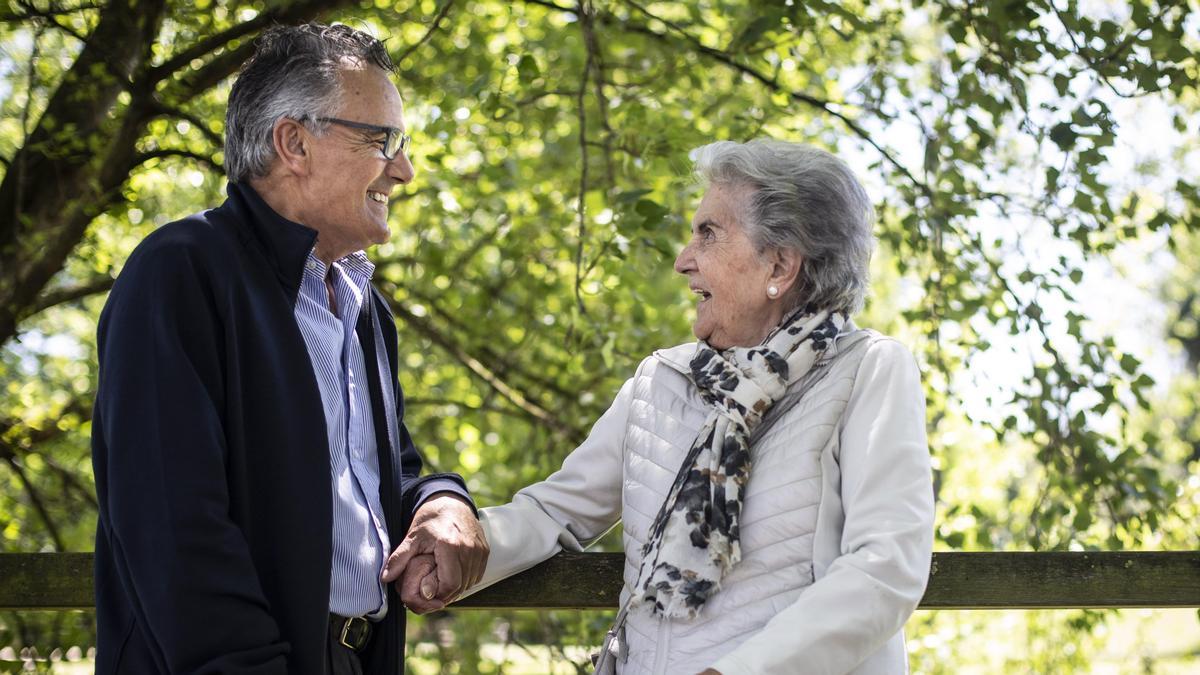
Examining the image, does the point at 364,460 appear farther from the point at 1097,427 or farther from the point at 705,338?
the point at 1097,427

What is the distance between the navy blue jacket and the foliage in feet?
4.58

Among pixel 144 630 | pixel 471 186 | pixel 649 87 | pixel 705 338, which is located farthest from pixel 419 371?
pixel 144 630

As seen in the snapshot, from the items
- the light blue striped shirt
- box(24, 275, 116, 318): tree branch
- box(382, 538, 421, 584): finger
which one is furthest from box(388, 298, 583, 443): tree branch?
box(382, 538, 421, 584): finger

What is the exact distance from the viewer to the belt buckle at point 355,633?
2.09m

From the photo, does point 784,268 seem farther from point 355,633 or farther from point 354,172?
point 355,633

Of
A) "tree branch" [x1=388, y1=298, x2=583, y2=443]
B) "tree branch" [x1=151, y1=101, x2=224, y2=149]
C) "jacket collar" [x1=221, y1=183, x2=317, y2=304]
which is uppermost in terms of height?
"tree branch" [x1=151, y1=101, x2=224, y2=149]

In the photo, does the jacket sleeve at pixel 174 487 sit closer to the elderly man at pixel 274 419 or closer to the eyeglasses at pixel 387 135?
the elderly man at pixel 274 419

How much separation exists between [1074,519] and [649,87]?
250 centimetres

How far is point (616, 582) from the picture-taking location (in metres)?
2.35

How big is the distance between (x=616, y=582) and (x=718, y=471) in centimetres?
37

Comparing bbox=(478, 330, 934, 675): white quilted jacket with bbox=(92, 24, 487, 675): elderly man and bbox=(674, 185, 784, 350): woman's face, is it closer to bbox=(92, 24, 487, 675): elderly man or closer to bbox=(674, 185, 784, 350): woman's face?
bbox=(674, 185, 784, 350): woman's face

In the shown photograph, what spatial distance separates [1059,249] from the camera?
4.04 meters

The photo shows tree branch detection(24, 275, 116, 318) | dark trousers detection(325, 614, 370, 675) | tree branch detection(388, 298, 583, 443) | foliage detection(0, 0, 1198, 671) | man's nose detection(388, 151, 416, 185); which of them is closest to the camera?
dark trousers detection(325, 614, 370, 675)

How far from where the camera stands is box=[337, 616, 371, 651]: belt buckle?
2.09 metres
